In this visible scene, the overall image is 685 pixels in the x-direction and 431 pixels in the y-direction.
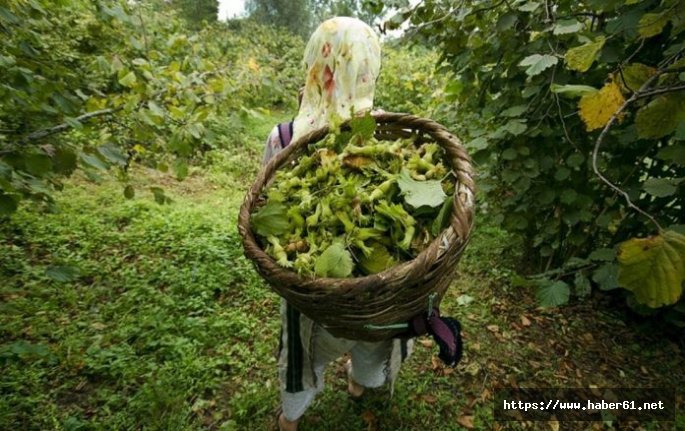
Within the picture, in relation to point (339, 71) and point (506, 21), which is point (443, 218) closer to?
point (339, 71)

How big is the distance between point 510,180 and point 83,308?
3.09 metres

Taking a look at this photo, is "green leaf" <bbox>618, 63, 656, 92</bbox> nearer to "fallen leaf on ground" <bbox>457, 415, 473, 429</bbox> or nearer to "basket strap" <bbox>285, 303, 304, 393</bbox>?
"basket strap" <bbox>285, 303, 304, 393</bbox>

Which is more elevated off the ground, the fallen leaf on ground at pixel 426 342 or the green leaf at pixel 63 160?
the green leaf at pixel 63 160

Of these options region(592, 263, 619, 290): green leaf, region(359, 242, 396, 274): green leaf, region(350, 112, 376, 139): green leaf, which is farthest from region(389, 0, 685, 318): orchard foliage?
region(350, 112, 376, 139): green leaf

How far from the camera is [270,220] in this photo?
124cm

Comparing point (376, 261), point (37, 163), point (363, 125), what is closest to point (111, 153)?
point (37, 163)

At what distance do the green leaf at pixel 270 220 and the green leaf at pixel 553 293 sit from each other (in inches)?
35.6

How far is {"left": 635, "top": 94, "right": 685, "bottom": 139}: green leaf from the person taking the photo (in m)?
0.91

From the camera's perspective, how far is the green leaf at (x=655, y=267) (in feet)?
2.35

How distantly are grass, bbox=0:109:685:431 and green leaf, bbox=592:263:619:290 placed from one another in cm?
109

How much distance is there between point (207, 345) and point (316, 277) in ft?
6.22

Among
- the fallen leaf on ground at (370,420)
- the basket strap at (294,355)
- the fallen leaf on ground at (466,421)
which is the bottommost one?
the fallen leaf on ground at (466,421)

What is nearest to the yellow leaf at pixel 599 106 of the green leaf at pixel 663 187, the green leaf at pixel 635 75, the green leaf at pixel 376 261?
the green leaf at pixel 635 75

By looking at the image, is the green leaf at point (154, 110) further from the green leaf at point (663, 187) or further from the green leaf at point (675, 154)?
the green leaf at point (675, 154)
